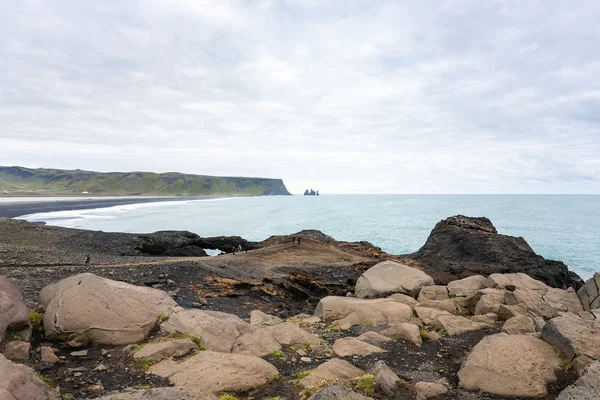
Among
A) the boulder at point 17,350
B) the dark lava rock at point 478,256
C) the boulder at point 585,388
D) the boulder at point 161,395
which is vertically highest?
the boulder at point 161,395

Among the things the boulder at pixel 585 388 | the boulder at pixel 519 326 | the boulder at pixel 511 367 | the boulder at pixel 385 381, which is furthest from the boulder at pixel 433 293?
the boulder at pixel 385 381

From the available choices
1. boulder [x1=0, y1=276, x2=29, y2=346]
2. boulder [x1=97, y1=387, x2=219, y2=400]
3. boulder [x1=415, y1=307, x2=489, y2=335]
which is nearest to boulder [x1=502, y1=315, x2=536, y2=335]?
boulder [x1=415, y1=307, x2=489, y2=335]

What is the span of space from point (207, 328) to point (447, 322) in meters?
7.99

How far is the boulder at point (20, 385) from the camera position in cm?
563

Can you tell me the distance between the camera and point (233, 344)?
9.74 m

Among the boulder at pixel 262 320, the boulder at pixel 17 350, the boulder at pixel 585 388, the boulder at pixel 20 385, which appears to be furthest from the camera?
the boulder at pixel 262 320

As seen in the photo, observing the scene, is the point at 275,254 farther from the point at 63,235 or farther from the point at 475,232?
the point at 63,235

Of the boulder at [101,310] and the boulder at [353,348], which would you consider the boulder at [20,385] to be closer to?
the boulder at [101,310]

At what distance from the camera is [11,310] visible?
8.90 metres

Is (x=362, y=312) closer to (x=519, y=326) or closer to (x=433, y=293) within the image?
(x=433, y=293)

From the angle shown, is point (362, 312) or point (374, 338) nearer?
point (374, 338)

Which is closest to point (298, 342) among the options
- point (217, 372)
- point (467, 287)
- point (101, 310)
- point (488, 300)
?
point (217, 372)

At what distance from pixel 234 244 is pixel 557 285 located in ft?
94.8

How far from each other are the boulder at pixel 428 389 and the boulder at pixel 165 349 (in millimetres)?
5308
